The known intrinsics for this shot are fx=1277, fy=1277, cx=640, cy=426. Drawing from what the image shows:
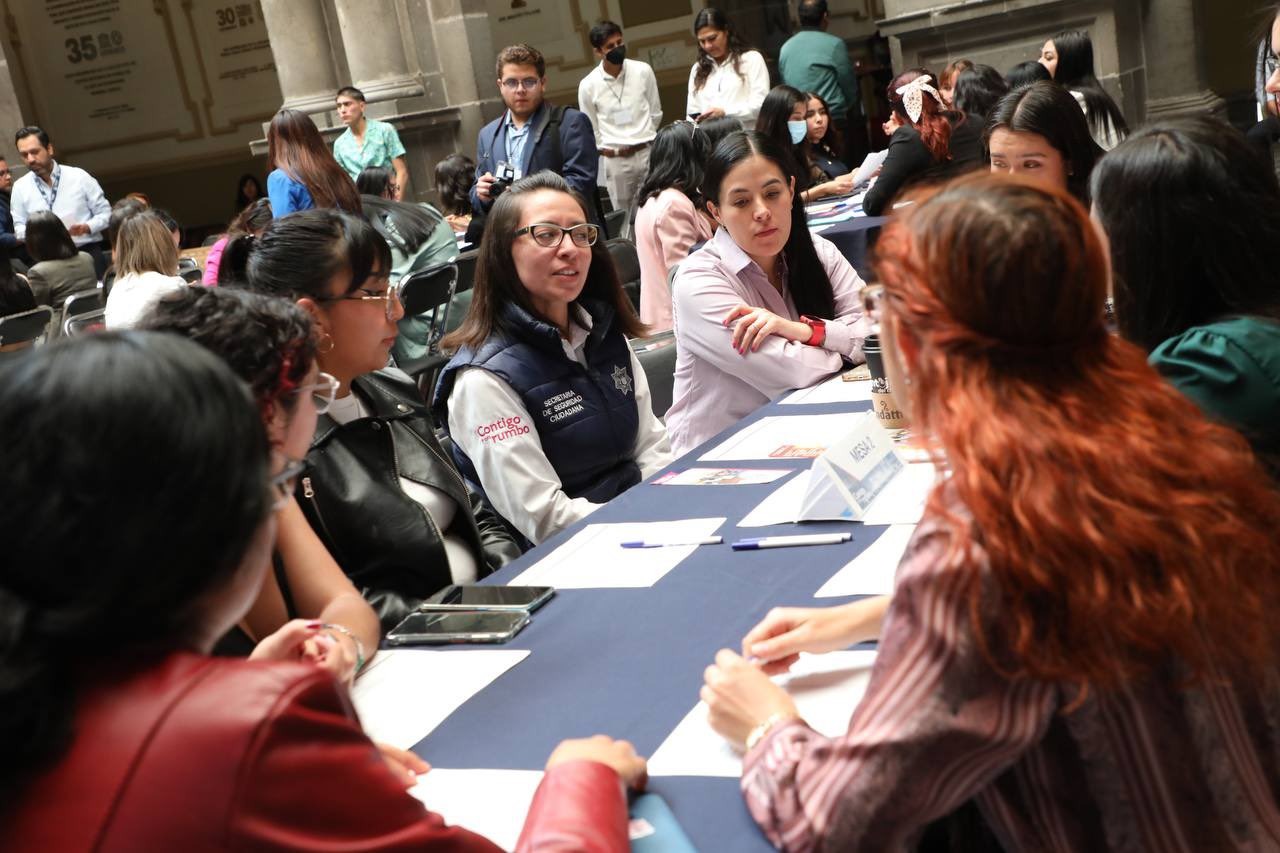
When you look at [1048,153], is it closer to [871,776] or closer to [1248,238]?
[1248,238]

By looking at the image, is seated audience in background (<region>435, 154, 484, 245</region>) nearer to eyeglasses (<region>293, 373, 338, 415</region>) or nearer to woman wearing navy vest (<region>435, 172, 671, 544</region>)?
woman wearing navy vest (<region>435, 172, 671, 544</region>)

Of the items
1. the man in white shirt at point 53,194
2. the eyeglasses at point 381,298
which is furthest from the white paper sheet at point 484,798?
the man in white shirt at point 53,194

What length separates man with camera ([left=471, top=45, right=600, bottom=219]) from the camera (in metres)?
6.73

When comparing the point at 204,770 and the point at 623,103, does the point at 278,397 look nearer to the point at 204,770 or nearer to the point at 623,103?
the point at 204,770

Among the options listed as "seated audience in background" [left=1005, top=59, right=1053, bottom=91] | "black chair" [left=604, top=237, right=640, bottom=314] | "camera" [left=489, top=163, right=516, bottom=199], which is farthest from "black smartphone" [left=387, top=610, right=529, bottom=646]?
"seated audience in background" [left=1005, top=59, right=1053, bottom=91]

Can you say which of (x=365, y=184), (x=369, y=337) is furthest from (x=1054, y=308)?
(x=365, y=184)

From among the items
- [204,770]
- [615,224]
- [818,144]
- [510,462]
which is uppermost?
[204,770]

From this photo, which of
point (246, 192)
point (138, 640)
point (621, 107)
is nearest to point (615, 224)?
point (621, 107)

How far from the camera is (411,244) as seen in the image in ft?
17.1

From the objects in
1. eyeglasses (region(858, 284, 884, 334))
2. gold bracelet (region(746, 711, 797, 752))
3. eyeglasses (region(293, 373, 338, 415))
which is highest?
eyeglasses (region(858, 284, 884, 334))

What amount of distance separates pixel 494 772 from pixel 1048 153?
263 cm

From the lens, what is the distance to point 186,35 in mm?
14562

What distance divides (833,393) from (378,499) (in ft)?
3.91

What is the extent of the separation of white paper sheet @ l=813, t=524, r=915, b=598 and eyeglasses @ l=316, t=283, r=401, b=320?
0.99 m
